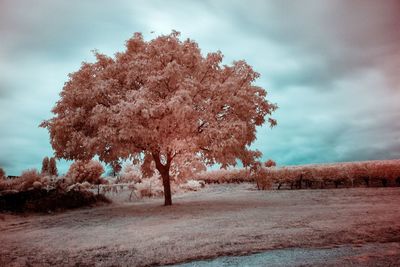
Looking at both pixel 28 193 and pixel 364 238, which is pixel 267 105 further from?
pixel 28 193

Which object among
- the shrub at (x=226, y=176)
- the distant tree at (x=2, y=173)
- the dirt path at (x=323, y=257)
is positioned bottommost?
the dirt path at (x=323, y=257)

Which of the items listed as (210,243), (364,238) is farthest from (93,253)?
(364,238)

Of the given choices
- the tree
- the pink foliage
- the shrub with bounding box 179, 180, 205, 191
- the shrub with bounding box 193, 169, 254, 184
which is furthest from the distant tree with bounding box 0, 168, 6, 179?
the shrub with bounding box 193, 169, 254, 184

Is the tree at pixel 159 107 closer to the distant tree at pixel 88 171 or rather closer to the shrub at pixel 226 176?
the distant tree at pixel 88 171

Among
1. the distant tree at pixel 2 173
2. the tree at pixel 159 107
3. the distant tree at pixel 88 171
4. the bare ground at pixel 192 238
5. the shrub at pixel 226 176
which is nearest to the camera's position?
the bare ground at pixel 192 238

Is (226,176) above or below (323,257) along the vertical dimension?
above

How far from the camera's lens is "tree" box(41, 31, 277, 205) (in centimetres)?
1377

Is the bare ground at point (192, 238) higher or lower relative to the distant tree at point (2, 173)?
lower

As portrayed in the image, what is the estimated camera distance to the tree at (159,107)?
13.8 meters

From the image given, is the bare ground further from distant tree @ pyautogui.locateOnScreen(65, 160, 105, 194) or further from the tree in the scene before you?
distant tree @ pyautogui.locateOnScreen(65, 160, 105, 194)

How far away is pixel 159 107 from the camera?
44.3ft

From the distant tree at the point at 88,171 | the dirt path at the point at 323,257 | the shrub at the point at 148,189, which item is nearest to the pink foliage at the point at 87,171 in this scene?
the distant tree at the point at 88,171

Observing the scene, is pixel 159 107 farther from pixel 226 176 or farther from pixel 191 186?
pixel 226 176

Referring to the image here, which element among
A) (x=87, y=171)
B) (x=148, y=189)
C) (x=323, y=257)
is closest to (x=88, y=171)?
(x=87, y=171)
